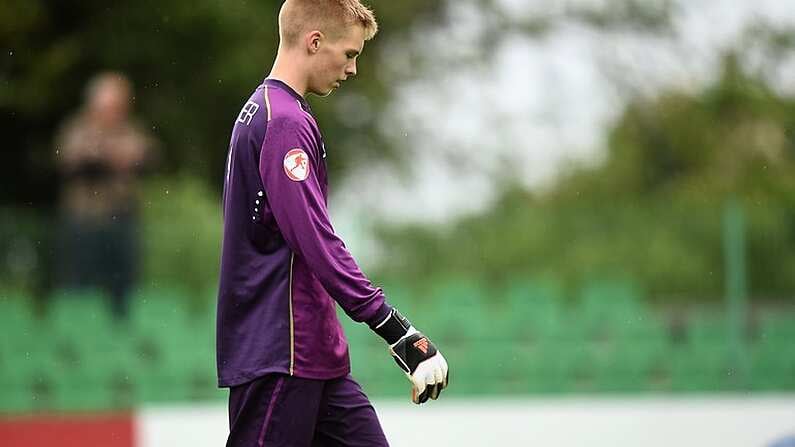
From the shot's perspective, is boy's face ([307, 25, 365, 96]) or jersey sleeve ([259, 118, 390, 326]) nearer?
jersey sleeve ([259, 118, 390, 326])

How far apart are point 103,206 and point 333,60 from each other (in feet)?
19.9

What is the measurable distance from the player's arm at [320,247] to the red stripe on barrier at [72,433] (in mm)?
3771

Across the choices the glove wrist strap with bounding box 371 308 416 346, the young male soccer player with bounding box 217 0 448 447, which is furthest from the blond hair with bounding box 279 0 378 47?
the glove wrist strap with bounding box 371 308 416 346

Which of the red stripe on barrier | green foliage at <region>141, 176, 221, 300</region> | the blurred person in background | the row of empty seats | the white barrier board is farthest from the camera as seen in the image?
green foliage at <region>141, 176, 221, 300</region>

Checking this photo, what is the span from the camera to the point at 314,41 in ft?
12.1

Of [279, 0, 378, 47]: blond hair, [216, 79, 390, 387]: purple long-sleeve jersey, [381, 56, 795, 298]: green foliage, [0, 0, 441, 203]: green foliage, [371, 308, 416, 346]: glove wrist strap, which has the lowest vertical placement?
[371, 308, 416, 346]: glove wrist strap

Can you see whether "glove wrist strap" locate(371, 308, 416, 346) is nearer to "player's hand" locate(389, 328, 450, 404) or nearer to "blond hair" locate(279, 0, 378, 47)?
"player's hand" locate(389, 328, 450, 404)

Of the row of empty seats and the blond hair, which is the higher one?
the blond hair

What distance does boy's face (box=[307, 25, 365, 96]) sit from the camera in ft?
12.1

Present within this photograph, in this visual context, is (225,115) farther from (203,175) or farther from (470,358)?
(470,358)

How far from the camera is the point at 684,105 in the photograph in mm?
15852

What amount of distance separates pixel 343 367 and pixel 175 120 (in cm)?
1005

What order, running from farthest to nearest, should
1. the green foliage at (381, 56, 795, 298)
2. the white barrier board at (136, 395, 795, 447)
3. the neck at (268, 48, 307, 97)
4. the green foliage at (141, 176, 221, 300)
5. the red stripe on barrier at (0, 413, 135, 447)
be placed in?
the green foliage at (381, 56, 795, 298) → the green foliage at (141, 176, 221, 300) → the red stripe on barrier at (0, 413, 135, 447) → the white barrier board at (136, 395, 795, 447) → the neck at (268, 48, 307, 97)

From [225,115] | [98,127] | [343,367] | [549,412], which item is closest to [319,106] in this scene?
[225,115]
